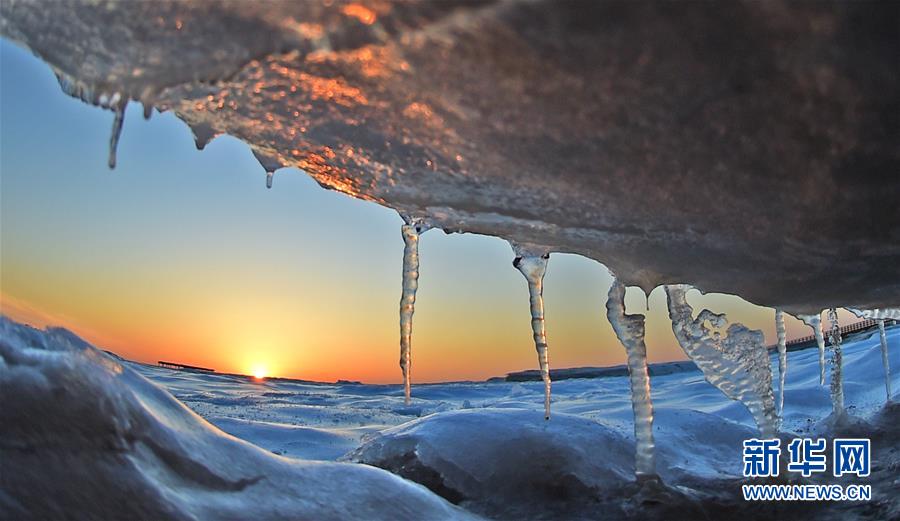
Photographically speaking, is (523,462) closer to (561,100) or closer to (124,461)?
(124,461)

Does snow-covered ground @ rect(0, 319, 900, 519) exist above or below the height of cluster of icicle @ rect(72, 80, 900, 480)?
below

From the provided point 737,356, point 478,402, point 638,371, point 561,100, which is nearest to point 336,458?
point 638,371

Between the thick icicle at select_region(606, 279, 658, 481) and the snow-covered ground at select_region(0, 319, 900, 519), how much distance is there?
16 cm

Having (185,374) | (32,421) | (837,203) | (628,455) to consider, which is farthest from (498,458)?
(185,374)

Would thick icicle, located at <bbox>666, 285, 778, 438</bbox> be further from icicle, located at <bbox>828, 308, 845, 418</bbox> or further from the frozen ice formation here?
icicle, located at <bbox>828, 308, 845, 418</bbox>

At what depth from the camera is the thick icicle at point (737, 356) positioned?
3156 millimetres

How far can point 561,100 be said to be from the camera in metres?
1.57

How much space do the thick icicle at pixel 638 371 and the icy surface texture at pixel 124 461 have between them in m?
1.16

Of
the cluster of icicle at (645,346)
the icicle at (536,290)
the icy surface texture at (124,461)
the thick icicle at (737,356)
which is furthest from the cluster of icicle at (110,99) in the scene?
the thick icicle at (737,356)

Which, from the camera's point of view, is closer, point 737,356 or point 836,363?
point 737,356

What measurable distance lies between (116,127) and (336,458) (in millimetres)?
2766

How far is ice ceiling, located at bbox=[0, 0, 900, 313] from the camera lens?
1.32 meters

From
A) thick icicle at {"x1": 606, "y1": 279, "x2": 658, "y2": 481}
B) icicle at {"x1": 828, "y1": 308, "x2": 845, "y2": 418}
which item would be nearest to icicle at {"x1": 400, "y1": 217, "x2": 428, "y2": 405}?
thick icicle at {"x1": 606, "y1": 279, "x2": 658, "y2": 481}

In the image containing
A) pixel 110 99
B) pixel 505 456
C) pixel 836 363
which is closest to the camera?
pixel 110 99
